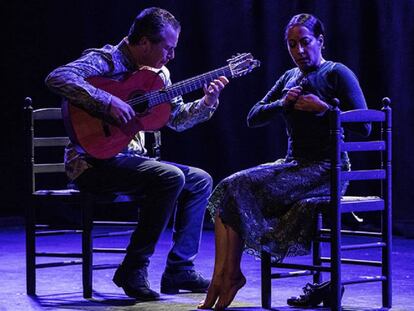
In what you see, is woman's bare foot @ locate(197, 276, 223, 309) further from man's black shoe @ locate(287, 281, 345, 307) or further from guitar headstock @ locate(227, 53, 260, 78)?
guitar headstock @ locate(227, 53, 260, 78)

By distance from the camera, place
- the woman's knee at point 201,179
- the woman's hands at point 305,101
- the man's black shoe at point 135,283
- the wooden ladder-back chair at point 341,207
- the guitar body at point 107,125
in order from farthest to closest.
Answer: the woman's knee at point 201,179 < the guitar body at point 107,125 < the man's black shoe at point 135,283 < the woman's hands at point 305,101 < the wooden ladder-back chair at point 341,207

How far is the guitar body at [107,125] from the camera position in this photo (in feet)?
13.9

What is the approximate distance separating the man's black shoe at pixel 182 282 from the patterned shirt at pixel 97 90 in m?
0.61

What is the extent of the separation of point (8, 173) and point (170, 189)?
3.97 m

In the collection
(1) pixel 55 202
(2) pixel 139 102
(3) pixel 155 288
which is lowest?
(3) pixel 155 288

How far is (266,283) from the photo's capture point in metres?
3.98

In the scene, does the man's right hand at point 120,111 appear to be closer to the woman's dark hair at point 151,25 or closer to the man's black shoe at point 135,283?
the woman's dark hair at point 151,25

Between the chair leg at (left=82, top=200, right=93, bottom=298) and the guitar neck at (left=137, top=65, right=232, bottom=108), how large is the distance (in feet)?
1.81

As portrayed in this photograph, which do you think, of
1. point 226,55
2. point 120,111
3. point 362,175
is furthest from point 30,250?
point 226,55

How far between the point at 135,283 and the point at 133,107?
80cm

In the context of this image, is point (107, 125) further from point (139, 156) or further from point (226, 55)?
point (226, 55)

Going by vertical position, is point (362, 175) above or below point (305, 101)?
below

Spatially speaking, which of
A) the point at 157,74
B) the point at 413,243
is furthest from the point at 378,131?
the point at 157,74

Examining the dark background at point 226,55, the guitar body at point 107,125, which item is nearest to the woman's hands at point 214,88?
the guitar body at point 107,125
